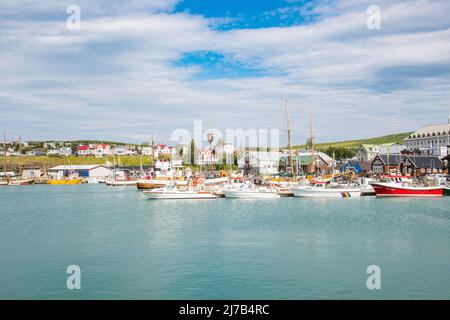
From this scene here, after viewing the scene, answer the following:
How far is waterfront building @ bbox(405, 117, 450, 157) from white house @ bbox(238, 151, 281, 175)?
46.3m

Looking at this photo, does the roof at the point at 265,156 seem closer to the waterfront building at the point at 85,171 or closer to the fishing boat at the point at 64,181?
the waterfront building at the point at 85,171

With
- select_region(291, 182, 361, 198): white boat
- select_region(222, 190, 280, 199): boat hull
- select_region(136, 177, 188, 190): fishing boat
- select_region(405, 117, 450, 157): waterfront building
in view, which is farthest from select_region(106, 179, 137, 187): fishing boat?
select_region(405, 117, 450, 157): waterfront building

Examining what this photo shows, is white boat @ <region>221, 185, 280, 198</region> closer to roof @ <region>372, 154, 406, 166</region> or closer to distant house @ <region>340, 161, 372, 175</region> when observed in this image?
roof @ <region>372, 154, 406, 166</region>

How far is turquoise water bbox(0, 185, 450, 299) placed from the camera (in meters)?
21.9

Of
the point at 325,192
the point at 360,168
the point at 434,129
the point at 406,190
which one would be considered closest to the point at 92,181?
the point at 360,168

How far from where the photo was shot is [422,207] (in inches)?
2313

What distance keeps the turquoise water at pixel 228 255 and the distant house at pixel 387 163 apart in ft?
232

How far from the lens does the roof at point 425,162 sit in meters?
114

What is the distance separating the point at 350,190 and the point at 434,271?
5161 centimetres

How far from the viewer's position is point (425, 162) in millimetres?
115000

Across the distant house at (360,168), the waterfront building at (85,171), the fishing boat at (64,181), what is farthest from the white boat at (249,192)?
the waterfront building at (85,171)
